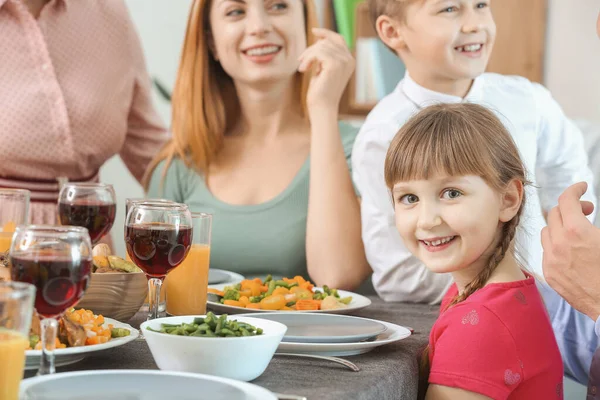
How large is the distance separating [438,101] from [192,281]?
28.7 inches

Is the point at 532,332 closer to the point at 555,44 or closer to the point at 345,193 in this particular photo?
the point at 345,193

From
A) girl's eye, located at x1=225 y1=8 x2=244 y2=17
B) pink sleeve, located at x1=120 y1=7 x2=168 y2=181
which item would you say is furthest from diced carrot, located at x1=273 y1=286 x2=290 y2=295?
pink sleeve, located at x1=120 y1=7 x2=168 y2=181

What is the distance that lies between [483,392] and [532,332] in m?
0.14

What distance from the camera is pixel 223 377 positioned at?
0.97 metres

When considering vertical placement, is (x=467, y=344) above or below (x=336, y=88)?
below

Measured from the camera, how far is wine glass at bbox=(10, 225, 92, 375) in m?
0.94

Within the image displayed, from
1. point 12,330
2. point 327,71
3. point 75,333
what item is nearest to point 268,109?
point 327,71

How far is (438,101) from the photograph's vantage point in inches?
72.6

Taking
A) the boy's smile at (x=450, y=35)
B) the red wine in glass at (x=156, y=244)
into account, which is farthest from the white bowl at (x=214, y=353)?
the boy's smile at (x=450, y=35)

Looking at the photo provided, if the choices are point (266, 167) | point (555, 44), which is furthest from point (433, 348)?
point (555, 44)

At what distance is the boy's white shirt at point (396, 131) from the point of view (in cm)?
179

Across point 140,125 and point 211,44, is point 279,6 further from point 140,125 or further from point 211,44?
point 140,125

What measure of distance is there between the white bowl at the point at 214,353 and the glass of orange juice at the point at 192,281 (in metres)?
0.39

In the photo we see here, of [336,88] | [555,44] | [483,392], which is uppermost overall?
[555,44]
